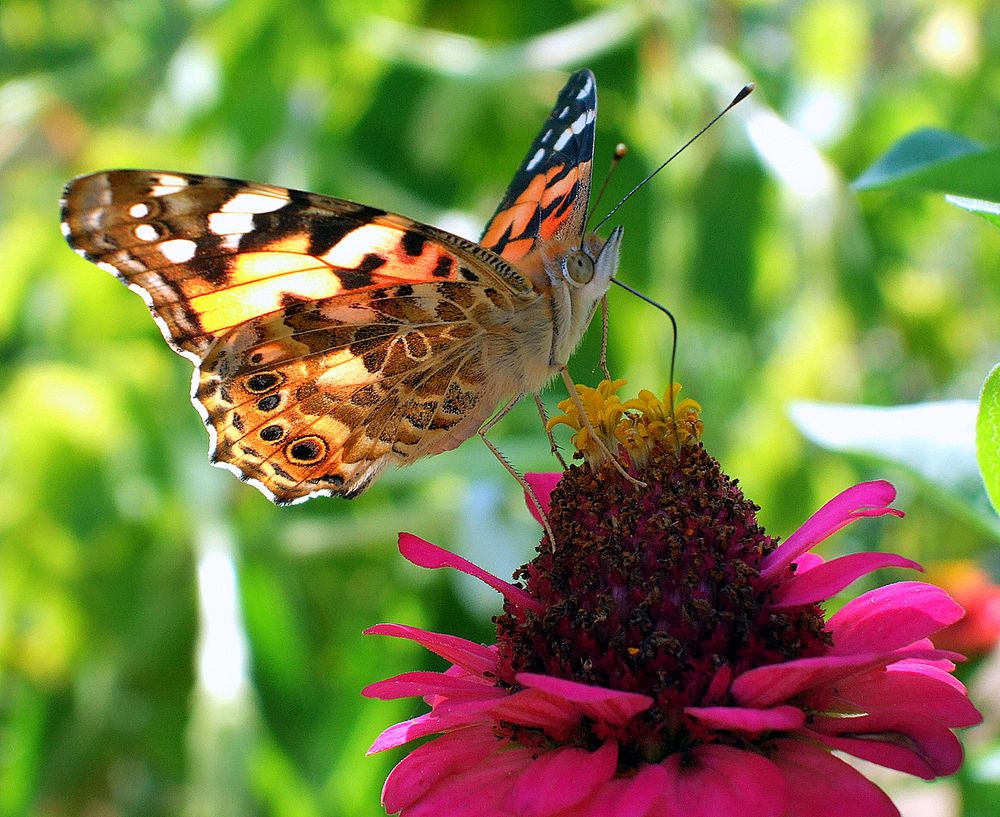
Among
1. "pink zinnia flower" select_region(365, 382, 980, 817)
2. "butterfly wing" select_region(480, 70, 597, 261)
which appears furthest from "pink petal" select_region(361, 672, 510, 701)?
"butterfly wing" select_region(480, 70, 597, 261)

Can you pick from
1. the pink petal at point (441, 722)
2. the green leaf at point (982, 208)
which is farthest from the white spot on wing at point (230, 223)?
the green leaf at point (982, 208)

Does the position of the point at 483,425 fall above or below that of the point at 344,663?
above

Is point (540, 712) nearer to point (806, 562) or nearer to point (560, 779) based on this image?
point (560, 779)

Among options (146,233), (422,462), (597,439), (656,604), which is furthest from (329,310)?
(422,462)

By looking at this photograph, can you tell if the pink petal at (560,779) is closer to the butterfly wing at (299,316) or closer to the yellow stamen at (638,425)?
the yellow stamen at (638,425)

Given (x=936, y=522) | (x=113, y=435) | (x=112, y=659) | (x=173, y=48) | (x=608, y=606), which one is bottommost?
(x=112, y=659)

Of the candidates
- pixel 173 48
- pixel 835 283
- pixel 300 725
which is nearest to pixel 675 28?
pixel 835 283

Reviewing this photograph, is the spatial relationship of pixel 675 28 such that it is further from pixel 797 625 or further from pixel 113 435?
pixel 797 625

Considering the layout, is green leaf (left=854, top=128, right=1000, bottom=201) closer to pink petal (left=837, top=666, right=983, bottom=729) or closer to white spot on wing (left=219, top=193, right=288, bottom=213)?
pink petal (left=837, top=666, right=983, bottom=729)
